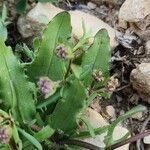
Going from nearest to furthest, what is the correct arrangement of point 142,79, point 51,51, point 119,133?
point 51,51 → point 119,133 → point 142,79

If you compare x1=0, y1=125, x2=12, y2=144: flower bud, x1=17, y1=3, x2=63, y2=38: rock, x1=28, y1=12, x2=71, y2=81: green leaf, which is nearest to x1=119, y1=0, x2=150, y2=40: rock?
x1=17, y1=3, x2=63, y2=38: rock

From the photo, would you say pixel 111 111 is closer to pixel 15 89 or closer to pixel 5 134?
pixel 15 89

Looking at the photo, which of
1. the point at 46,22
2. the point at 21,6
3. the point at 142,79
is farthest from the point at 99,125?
the point at 21,6

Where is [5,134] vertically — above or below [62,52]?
below

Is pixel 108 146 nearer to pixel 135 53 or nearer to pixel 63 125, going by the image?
pixel 63 125

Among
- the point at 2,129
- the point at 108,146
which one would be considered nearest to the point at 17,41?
the point at 108,146

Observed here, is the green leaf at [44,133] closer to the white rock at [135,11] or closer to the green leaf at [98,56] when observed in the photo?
the green leaf at [98,56]
